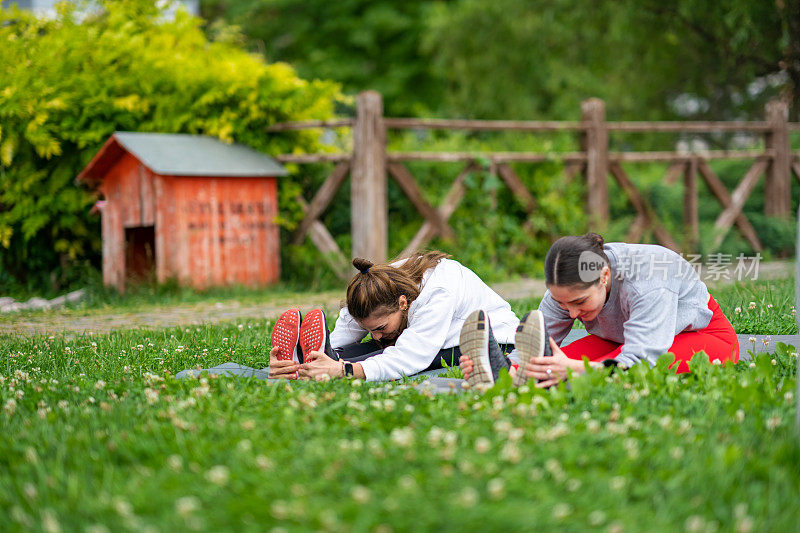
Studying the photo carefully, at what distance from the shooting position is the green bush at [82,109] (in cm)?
1062

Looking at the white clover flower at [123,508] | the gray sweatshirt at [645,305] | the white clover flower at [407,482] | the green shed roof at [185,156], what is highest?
the green shed roof at [185,156]

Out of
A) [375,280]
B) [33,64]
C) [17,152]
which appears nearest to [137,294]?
[17,152]

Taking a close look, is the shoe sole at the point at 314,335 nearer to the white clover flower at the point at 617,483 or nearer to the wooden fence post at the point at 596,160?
the white clover flower at the point at 617,483

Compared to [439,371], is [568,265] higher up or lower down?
higher up

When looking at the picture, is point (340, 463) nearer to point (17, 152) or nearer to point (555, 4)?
point (17, 152)

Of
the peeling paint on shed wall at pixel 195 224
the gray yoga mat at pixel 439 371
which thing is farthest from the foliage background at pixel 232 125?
the gray yoga mat at pixel 439 371

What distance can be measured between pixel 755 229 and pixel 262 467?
505 inches

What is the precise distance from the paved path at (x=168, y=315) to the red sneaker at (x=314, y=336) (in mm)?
2719

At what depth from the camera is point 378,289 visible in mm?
5027

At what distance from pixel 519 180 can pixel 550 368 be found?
26.4 feet

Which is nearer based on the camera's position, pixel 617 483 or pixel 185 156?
pixel 617 483

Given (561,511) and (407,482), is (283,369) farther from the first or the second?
(561,511)

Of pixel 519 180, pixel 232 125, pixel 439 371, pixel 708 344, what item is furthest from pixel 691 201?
pixel 439 371

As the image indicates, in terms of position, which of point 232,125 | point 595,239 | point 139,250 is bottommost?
point 139,250
